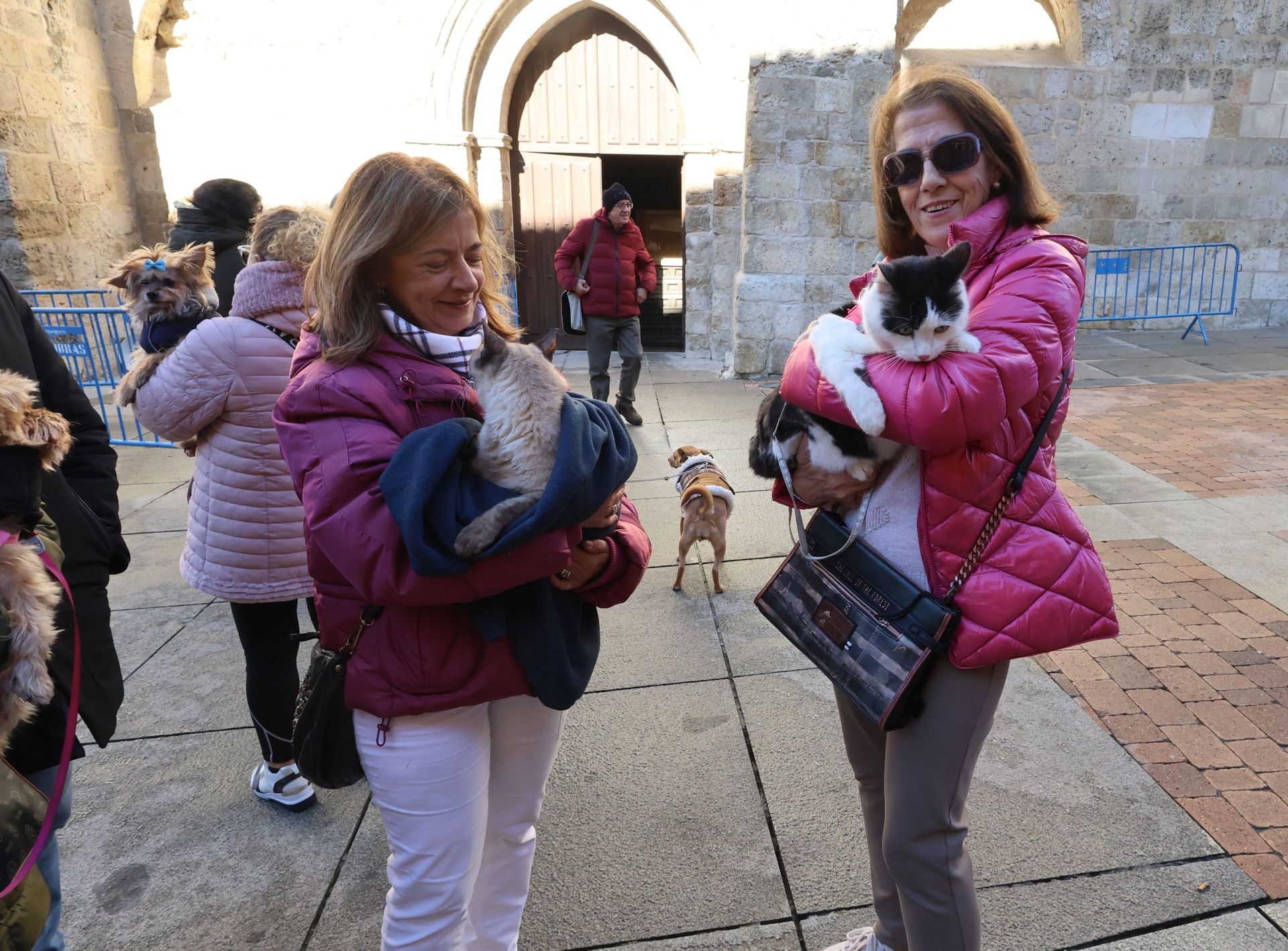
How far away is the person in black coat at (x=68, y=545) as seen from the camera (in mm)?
1624

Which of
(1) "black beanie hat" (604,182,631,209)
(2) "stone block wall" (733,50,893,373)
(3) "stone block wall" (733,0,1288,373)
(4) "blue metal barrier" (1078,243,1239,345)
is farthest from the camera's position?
(4) "blue metal barrier" (1078,243,1239,345)

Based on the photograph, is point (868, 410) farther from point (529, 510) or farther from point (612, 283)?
point (612, 283)

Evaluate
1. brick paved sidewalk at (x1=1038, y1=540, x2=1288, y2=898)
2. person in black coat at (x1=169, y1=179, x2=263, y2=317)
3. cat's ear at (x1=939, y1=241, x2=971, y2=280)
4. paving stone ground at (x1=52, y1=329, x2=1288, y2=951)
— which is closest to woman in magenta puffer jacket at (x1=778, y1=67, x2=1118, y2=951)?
cat's ear at (x1=939, y1=241, x2=971, y2=280)

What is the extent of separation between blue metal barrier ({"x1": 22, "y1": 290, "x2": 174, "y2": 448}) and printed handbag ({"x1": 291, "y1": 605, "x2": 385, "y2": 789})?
6.21 metres

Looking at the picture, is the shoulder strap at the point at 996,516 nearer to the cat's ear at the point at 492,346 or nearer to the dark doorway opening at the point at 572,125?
the cat's ear at the point at 492,346

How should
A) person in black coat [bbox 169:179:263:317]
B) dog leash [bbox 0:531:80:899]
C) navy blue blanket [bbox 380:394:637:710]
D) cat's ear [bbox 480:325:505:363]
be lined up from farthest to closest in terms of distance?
person in black coat [bbox 169:179:263:317]
cat's ear [bbox 480:325:505:363]
dog leash [bbox 0:531:80:899]
navy blue blanket [bbox 380:394:637:710]

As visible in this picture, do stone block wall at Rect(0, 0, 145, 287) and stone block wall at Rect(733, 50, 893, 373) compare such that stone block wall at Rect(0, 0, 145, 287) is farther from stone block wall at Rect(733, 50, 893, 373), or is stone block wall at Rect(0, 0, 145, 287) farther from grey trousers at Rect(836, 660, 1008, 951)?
grey trousers at Rect(836, 660, 1008, 951)

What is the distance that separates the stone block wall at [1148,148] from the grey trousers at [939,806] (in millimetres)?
7742

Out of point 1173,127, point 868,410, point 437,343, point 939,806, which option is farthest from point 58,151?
point 1173,127

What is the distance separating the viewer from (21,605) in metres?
1.41

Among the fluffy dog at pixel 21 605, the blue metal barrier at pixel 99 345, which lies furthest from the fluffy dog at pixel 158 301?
the blue metal barrier at pixel 99 345

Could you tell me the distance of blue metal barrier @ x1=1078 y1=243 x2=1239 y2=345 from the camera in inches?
436

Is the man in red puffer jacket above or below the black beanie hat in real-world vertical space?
below

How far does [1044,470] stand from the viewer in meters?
1.60
